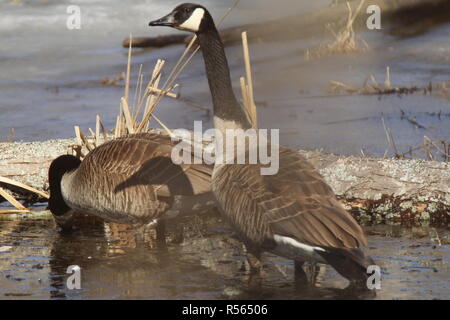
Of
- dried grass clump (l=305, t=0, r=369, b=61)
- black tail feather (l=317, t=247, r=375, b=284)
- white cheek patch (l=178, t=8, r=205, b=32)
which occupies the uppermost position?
dried grass clump (l=305, t=0, r=369, b=61)

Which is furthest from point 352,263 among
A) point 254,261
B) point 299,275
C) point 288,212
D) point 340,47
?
point 340,47

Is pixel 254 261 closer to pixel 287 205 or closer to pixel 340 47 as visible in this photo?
pixel 287 205

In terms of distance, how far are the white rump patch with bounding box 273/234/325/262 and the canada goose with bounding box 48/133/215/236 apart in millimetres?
1450

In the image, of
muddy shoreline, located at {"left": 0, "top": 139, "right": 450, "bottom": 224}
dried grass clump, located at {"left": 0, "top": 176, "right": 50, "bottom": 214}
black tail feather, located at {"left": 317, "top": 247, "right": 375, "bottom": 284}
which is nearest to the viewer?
black tail feather, located at {"left": 317, "top": 247, "right": 375, "bottom": 284}

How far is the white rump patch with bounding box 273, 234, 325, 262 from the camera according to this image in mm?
5641

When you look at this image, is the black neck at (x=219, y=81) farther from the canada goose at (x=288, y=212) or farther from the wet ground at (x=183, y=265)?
the wet ground at (x=183, y=265)

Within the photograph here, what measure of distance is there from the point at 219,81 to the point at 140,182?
48.1 inches

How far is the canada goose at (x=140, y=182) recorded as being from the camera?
7.17 meters

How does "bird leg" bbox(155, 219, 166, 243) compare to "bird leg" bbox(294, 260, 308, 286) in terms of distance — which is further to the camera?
"bird leg" bbox(155, 219, 166, 243)

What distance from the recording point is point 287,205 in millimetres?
5762

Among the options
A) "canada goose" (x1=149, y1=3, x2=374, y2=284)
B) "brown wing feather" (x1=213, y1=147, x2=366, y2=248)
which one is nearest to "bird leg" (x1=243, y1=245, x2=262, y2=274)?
"canada goose" (x1=149, y1=3, x2=374, y2=284)

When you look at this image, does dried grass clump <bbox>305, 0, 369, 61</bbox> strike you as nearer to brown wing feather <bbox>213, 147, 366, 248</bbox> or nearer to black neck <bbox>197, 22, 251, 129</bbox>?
black neck <bbox>197, 22, 251, 129</bbox>
